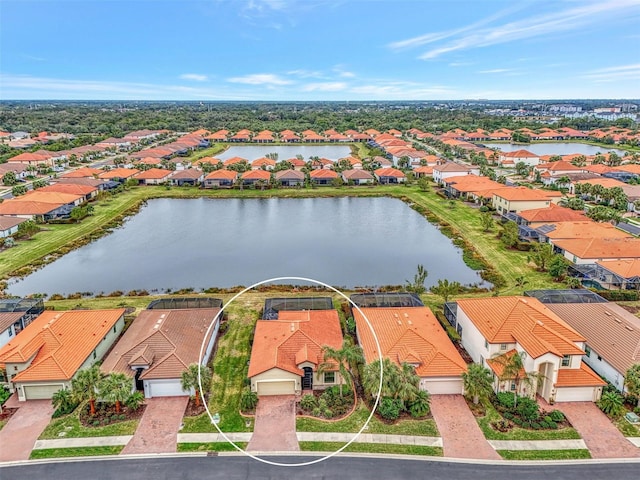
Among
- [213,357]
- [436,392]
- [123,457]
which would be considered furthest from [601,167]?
[123,457]

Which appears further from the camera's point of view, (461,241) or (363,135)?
(363,135)

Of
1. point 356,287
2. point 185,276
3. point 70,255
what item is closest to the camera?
point 356,287

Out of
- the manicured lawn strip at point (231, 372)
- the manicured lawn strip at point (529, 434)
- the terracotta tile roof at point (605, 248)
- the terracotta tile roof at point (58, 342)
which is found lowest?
the manicured lawn strip at point (231, 372)

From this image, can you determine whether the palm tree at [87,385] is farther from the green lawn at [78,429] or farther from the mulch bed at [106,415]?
the green lawn at [78,429]

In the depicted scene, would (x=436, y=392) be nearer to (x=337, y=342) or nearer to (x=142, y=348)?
(x=337, y=342)

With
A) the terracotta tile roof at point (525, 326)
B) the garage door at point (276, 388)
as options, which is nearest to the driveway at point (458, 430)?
the terracotta tile roof at point (525, 326)

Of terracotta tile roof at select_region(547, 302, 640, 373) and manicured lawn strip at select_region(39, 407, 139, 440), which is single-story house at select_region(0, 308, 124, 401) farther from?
terracotta tile roof at select_region(547, 302, 640, 373)

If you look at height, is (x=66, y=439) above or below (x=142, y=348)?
below
